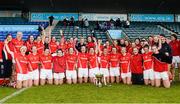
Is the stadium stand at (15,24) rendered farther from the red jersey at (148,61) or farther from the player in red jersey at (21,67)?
the red jersey at (148,61)

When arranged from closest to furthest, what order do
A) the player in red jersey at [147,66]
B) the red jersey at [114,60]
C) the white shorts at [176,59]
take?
the player in red jersey at [147,66] → the red jersey at [114,60] → the white shorts at [176,59]

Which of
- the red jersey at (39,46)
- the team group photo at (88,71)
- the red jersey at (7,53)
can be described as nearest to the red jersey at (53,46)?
the team group photo at (88,71)

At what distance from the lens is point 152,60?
38.8ft

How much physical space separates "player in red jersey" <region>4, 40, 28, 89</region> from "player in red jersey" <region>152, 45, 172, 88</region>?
161 inches

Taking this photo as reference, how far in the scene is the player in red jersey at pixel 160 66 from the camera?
11.2m

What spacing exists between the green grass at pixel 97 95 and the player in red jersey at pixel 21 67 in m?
0.68

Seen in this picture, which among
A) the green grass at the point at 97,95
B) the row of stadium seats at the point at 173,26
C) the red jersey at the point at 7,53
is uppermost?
the row of stadium seats at the point at 173,26

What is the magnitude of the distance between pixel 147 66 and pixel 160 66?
62cm

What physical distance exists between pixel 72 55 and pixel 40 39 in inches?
65.5

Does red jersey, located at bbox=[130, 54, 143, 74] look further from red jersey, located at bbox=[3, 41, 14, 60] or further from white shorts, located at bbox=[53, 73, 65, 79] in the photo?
red jersey, located at bbox=[3, 41, 14, 60]

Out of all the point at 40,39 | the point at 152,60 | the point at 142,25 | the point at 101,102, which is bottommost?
the point at 101,102

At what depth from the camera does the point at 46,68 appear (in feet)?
40.3

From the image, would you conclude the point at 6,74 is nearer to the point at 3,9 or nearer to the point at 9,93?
the point at 9,93

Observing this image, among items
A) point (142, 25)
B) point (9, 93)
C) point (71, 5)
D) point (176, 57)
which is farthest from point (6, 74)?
point (142, 25)
